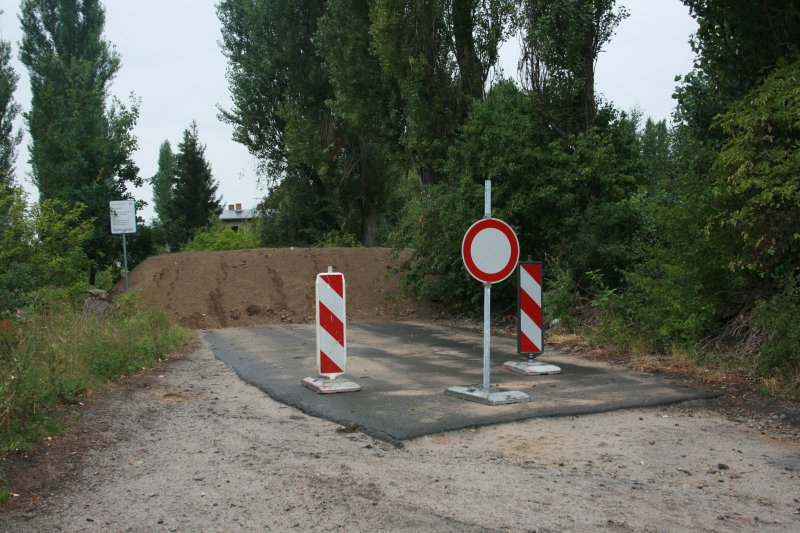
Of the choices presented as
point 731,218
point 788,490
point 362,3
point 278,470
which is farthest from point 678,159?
point 362,3

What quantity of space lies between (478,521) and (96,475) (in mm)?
2850

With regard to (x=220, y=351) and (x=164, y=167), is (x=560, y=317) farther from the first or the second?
(x=164, y=167)

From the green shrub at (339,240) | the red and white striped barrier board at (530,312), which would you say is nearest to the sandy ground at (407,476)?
the red and white striped barrier board at (530,312)

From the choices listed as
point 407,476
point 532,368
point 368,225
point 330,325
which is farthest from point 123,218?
point 407,476

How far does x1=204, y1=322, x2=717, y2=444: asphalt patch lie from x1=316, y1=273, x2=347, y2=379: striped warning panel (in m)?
0.42

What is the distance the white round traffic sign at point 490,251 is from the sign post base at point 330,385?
1.97 m

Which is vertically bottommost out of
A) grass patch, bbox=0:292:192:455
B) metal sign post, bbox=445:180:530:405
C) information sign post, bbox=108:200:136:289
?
grass patch, bbox=0:292:192:455

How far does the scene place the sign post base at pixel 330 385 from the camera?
821 cm

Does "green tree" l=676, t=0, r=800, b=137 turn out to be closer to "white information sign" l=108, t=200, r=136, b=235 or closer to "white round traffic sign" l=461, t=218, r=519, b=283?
"white round traffic sign" l=461, t=218, r=519, b=283

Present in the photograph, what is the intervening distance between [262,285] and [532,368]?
48.1ft

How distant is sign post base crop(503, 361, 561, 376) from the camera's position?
9398mm

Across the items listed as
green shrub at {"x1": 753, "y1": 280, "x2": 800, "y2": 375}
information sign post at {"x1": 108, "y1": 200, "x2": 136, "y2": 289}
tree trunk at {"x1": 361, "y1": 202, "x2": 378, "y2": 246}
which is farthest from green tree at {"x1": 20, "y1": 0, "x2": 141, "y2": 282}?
green shrub at {"x1": 753, "y1": 280, "x2": 800, "y2": 375}

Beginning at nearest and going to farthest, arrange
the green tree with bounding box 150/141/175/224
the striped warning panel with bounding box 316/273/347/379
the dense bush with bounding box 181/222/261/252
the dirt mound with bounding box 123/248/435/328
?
the striped warning panel with bounding box 316/273/347/379 < the dirt mound with bounding box 123/248/435/328 < the dense bush with bounding box 181/222/261/252 < the green tree with bounding box 150/141/175/224

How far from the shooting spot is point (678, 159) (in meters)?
12.4
